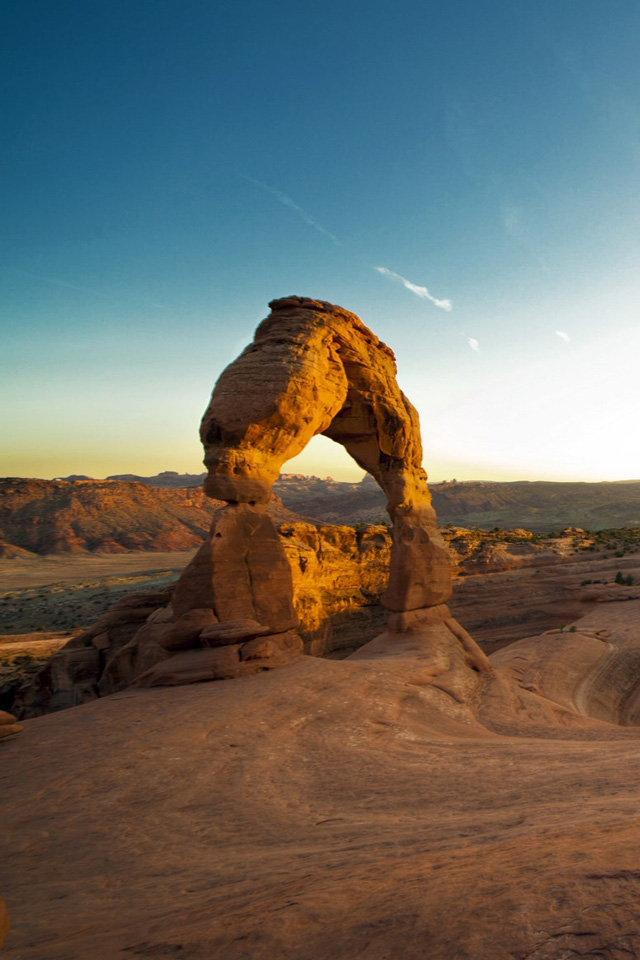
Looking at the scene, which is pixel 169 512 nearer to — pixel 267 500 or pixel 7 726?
pixel 267 500

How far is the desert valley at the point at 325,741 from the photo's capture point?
258cm

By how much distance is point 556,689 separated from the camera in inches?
564

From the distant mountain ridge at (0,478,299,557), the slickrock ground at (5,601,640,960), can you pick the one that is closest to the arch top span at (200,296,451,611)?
the slickrock ground at (5,601,640,960)

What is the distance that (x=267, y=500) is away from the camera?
13.4 m

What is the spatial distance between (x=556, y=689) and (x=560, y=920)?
14155mm

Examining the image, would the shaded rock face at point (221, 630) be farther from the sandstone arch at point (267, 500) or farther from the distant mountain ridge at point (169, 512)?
the distant mountain ridge at point (169, 512)

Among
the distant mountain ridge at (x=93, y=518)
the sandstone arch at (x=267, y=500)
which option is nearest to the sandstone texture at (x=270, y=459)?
the sandstone arch at (x=267, y=500)

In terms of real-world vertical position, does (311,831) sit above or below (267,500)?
below

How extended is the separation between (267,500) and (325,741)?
702 cm

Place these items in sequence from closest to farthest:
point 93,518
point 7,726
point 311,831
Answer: point 311,831 < point 7,726 < point 93,518

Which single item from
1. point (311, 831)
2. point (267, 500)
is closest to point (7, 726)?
point (311, 831)

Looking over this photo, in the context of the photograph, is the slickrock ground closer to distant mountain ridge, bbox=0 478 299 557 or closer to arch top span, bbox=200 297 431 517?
arch top span, bbox=200 297 431 517

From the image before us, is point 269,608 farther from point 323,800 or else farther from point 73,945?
point 73,945

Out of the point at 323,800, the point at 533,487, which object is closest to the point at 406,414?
the point at 323,800
